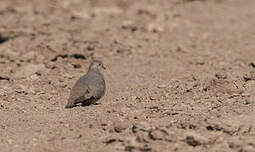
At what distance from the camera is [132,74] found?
9766 millimetres

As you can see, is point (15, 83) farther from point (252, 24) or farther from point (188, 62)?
point (252, 24)

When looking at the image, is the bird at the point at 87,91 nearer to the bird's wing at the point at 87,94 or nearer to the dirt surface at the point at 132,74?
the bird's wing at the point at 87,94

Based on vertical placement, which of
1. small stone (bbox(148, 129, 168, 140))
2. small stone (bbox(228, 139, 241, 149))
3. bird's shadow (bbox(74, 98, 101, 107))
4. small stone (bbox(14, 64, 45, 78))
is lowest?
small stone (bbox(228, 139, 241, 149))

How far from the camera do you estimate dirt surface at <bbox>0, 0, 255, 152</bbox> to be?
6434 millimetres

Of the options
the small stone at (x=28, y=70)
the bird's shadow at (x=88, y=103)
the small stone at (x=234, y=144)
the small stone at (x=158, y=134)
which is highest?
the small stone at (x=28, y=70)

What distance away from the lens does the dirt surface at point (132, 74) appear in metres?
6.43

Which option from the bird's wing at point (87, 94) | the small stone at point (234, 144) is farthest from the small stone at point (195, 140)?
the bird's wing at point (87, 94)

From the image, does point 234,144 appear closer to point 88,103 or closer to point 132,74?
point 88,103

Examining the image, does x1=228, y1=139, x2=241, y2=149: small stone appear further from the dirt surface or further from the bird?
the bird

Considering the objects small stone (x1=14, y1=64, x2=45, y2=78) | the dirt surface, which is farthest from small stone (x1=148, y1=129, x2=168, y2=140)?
small stone (x1=14, y1=64, x2=45, y2=78)

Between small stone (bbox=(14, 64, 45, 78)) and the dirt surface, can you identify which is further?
small stone (bbox=(14, 64, 45, 78))

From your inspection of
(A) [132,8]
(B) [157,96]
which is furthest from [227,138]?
(A) [132,8]

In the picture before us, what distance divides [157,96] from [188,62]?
2534 mm

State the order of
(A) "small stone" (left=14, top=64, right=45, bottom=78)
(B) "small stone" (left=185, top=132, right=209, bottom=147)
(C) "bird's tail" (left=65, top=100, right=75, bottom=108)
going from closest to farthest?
(B) "small stone" (left=185, top=132, right=209, bottom=147) → (C) "bird's tail" (left=65, top=100, right=75, bottom=108) → (A) "small stone" (left=14, top=64, right=45, bottom=78)
